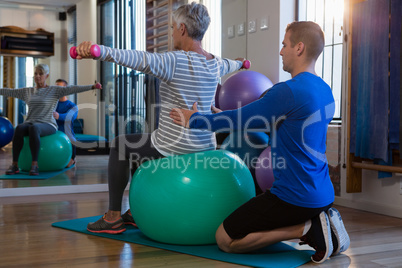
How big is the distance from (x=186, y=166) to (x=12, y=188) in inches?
76.0

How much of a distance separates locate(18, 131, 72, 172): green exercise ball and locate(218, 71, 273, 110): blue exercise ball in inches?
49.4

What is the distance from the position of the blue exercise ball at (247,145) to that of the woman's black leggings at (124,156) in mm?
1042

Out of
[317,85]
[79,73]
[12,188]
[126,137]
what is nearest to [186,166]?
[126,137]

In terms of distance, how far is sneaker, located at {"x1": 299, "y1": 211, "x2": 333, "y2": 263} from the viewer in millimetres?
1844

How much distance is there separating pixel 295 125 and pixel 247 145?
4.48ft

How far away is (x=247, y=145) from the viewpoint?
10.4 ft

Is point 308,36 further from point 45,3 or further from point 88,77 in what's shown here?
point 45,3

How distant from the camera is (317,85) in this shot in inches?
72.5

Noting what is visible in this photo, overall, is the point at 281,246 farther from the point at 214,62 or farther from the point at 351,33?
the point at 351,33

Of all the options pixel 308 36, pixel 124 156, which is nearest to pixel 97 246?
pixel 124 156

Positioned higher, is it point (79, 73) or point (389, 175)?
point (79, 73)

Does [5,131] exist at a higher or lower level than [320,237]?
higher

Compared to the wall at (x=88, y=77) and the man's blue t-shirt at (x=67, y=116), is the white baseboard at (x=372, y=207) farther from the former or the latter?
the man's blue t-shirt at (x=67, y=116)

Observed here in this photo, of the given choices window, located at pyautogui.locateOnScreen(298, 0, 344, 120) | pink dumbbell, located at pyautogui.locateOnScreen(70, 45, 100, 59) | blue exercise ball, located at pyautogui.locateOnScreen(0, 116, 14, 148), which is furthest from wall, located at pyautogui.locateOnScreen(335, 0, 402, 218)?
blue exercise ball, located at pyautogui.locateOnScreen(0, 116, 14, 148)
